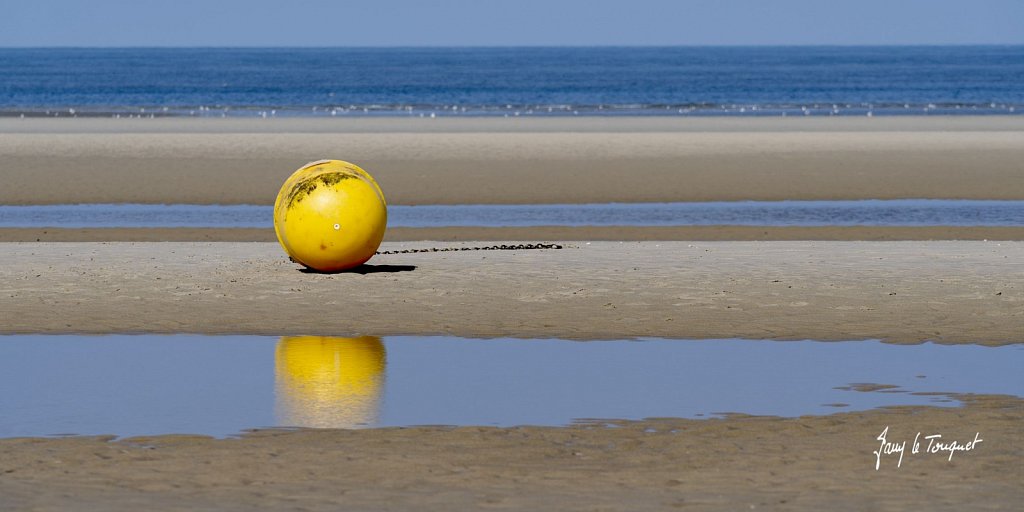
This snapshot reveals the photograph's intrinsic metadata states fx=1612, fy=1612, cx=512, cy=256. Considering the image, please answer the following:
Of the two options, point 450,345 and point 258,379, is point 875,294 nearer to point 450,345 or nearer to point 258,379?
point 450,345

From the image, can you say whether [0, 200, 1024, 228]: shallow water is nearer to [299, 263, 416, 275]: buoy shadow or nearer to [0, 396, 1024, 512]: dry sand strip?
[299, 263, 416, 275]: buoy shadow

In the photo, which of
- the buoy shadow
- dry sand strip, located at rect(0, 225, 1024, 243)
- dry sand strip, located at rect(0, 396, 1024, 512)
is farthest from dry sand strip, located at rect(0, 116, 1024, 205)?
dry sand strip, located at rect(0, 396, 1024, 512)

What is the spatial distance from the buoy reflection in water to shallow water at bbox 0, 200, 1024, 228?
12.4 meters

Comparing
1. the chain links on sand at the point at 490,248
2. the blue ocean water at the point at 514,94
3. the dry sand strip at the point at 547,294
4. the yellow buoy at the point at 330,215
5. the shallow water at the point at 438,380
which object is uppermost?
the blue ocean water at the point at 514,94

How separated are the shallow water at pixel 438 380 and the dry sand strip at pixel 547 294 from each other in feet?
1.93

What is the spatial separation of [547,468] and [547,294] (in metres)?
6.34

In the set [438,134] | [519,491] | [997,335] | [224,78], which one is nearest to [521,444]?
[519,491]

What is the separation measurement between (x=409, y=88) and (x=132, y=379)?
309 feet

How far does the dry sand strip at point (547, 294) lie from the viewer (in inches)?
496

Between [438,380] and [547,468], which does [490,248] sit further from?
[547,468]

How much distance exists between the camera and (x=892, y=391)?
9781 millimetres

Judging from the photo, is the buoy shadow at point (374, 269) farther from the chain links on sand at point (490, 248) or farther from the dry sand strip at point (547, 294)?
the chain links on sand at point (490, 248)

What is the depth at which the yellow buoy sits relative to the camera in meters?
15.0
